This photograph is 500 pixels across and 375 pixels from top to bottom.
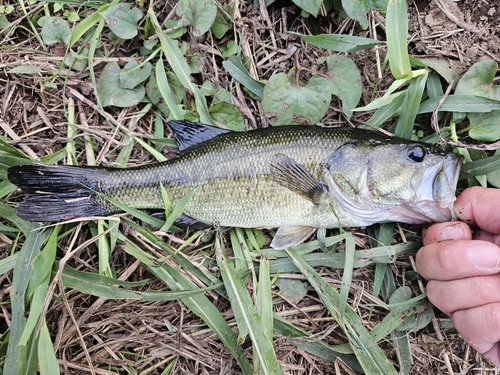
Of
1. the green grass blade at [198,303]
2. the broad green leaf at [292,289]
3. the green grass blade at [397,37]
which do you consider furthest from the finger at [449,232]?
the green grass blade at [198,303]

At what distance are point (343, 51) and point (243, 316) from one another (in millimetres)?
2329

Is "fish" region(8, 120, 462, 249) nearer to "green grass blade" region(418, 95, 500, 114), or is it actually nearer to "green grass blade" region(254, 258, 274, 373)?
"green grass blade" region(254, 258, 274, 373)

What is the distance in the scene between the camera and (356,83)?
10.7 ft

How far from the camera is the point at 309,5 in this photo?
3219 mm

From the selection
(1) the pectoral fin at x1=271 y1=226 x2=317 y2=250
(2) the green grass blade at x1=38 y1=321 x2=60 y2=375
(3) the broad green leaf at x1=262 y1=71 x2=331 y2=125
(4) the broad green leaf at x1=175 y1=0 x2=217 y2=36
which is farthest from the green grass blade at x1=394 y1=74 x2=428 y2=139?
(2) the green grass blade at x1=38 y1=321 x2=60 y2=375

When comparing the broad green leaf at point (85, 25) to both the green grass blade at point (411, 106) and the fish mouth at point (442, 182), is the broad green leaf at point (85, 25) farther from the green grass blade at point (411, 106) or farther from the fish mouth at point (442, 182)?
the fish mouth at point (442, 182)

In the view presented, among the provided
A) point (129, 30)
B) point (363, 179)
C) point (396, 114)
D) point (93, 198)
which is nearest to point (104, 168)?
point (93, 198)

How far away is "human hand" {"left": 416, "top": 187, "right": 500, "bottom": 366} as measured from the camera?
2.55m

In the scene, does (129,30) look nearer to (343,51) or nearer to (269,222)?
(343,51)

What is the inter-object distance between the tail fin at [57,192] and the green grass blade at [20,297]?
178 mm

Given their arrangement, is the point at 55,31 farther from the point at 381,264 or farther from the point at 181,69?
the point at 381,264

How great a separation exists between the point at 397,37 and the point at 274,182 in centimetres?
154

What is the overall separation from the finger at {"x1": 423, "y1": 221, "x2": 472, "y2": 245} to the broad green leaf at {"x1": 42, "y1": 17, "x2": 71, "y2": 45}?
3.48m

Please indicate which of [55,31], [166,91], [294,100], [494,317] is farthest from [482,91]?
[55,31]
